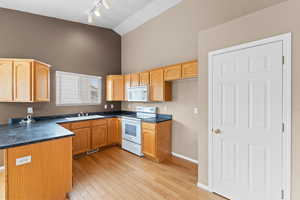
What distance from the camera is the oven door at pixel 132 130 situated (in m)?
3.74

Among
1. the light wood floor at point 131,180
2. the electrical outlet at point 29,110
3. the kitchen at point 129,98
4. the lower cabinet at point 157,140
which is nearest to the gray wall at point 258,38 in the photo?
the kitchen at point 129,98

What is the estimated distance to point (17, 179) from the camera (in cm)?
174

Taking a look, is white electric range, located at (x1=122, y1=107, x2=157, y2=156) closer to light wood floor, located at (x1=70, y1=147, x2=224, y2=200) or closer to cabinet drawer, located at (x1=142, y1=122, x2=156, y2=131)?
cabinet drawer, located at (x1=142, y1=122, x2=156, y2=131)

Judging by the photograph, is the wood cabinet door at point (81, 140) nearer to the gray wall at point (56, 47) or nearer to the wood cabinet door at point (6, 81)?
the gray wall at point (56, 47)

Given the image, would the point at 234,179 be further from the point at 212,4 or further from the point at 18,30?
the point at 18,30

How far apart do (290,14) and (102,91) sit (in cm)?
456

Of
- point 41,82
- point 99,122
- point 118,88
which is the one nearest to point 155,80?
point 118,88

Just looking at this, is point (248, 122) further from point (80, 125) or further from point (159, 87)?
point (80, 125)

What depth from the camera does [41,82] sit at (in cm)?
325

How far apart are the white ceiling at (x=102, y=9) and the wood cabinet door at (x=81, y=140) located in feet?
9.87

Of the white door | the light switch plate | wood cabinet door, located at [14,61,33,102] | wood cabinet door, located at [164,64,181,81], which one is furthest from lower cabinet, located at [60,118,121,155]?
the white door

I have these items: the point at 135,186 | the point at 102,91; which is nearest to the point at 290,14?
the point at 135,186

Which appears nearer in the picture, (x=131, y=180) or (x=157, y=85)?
(x=131, y=180)

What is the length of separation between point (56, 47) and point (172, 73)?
3.17 meters
